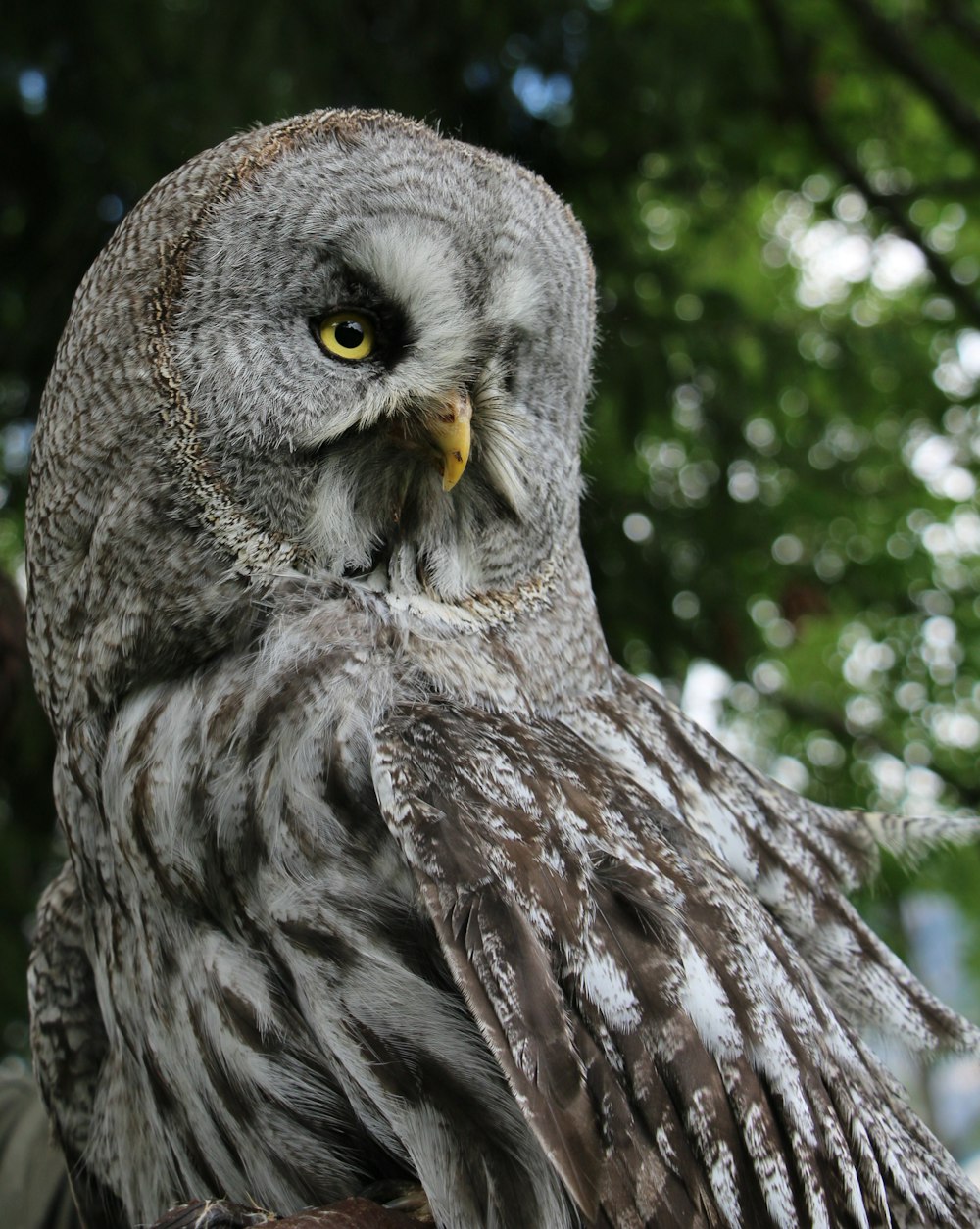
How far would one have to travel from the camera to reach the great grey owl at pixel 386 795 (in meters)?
1.38

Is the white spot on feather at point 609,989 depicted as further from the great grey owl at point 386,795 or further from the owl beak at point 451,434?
the owl beak at point 451,434

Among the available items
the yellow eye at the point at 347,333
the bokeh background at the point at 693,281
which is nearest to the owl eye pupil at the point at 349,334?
the yellow eye at the point at 347,333

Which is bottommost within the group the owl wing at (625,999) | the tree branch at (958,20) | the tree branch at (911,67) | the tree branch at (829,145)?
the owl wing at (625,999)

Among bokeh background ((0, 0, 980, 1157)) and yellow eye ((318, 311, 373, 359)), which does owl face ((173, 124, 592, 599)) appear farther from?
bokeh background ((0, 0, 980, 1157))

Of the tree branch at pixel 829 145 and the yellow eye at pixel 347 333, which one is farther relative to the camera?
the tree branch at pixel 829 145

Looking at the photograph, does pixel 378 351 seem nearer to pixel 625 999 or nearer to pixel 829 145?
pixel 625 999

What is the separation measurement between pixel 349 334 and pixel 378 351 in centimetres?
5

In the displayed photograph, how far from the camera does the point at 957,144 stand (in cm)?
438

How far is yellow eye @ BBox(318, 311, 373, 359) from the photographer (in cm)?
168

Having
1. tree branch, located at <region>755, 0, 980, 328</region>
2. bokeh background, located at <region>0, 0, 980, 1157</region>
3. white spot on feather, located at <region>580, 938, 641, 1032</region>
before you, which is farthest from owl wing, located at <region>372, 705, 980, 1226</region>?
tree branch, located at <region>755, 0, 980, 328</region>

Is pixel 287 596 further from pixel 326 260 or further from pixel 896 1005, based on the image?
pixel 896 1005

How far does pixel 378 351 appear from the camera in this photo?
1.72 metres

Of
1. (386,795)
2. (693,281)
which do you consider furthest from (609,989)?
(693,281)

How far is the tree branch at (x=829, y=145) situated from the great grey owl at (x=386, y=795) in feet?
8.11
